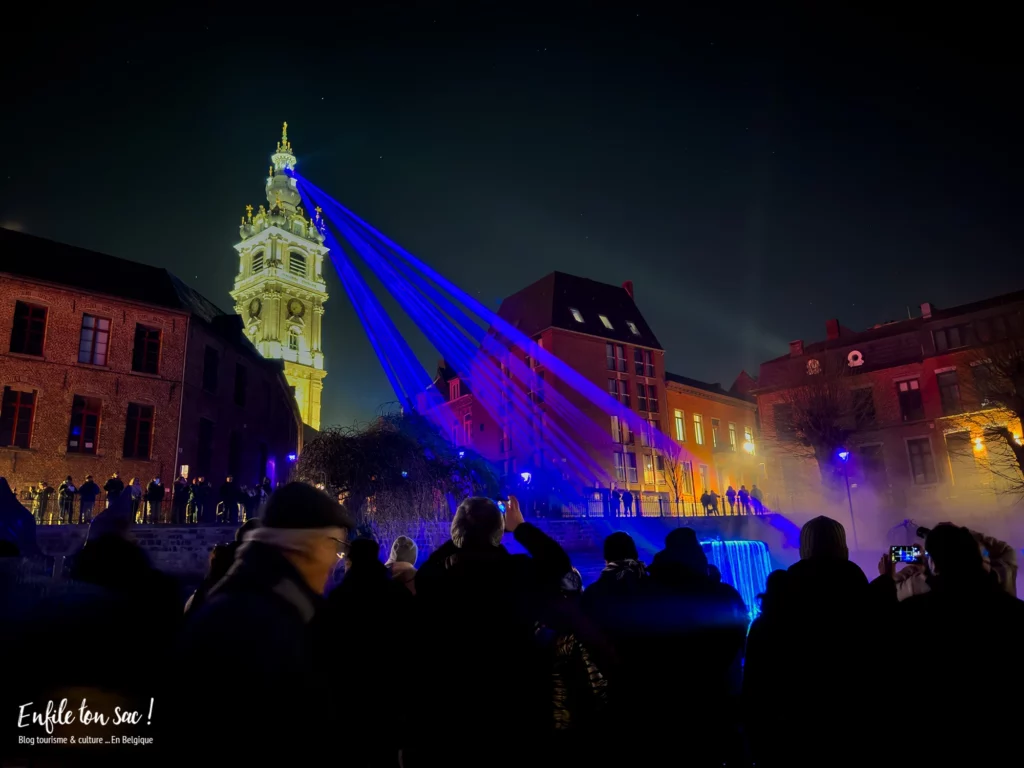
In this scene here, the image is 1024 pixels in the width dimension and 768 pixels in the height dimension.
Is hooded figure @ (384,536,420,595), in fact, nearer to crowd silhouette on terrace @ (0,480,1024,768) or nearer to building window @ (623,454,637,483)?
crowd silhouette on terrace @ (0,480,1024,768)

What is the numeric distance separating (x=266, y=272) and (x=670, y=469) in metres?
54.1

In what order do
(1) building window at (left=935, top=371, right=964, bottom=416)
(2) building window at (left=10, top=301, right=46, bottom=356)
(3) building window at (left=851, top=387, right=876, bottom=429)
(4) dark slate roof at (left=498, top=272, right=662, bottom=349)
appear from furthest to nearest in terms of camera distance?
(4) dark slate roof at (left=498, top=272, right=662, bottom=349) → (3) building window at (left=851, top=387, right=876, bottom=429) → (1) building window at (left=935, top=371, right=964, bottom=416) → (2) building window at (left=10, top=301, right=46, bottom=356)

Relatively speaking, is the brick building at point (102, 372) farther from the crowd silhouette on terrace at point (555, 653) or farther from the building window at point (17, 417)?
the crowd silhouette on terrace at point (555, 653)

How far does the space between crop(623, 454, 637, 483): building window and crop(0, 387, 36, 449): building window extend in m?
33.1

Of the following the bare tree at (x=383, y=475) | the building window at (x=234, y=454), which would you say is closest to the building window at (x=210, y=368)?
the building window at (x=234, y=454)

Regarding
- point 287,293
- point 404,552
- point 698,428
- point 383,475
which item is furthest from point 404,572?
point 287,293

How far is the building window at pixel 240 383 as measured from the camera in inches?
1242

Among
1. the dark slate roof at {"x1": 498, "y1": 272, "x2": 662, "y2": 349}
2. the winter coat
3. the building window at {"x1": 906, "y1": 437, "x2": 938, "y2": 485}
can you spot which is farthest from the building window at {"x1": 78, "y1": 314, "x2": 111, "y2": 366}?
the building window at {"x1": 906, "y1": 437, "x2": 938, "y2": 485}

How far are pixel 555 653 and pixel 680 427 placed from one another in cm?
4901

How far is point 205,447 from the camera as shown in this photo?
28.3m

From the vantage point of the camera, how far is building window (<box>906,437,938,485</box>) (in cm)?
3669

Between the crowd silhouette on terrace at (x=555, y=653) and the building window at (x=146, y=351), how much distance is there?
25566 millimetres

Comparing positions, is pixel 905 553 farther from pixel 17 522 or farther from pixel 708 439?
pixel 708 439

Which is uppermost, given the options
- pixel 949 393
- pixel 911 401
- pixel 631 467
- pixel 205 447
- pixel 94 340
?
pixel 94 340
